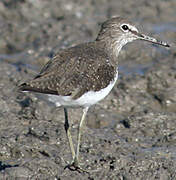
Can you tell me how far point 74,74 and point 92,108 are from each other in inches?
86.8

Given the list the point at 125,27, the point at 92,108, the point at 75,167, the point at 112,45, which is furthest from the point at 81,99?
the point at 92,108

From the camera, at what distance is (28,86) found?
19.4 ft

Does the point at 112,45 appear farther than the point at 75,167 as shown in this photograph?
Yes

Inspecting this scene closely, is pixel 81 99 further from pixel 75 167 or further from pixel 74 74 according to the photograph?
pixel 75 167

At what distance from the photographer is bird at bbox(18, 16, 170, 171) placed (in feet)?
19.8

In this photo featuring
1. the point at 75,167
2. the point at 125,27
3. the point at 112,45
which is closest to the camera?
the point at 75,167

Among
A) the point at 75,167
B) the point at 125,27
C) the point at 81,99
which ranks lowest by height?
the point at 75,167

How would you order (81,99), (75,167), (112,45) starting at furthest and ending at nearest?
1. (112,45)
2. (75,167)
3. (81,99)

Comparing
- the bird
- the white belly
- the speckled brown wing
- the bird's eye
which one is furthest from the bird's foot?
the bird's eye

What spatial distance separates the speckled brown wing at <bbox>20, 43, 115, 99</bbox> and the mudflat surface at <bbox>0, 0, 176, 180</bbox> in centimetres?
28

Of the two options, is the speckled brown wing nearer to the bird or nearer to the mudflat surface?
the bird

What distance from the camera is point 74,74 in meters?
6.27

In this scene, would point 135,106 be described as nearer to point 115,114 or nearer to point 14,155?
point 115,114

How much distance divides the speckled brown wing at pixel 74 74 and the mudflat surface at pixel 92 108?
0.28 meters
